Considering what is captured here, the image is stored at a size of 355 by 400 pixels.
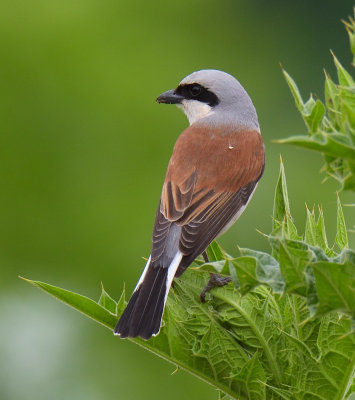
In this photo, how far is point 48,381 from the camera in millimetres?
5691

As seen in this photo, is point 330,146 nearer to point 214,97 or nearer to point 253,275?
point 253,275

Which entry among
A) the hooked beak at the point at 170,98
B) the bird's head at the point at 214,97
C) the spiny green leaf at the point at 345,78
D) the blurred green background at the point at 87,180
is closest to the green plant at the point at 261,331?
the spiny green leaf at the point at 345,78

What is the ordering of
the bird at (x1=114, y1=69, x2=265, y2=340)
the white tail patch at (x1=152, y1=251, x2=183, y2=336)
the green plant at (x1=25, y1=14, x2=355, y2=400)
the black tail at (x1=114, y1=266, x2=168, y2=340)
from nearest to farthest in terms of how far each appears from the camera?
the green plant at (x1=25, y1=14, x2=355, y2=400) → the black tail at (x1=114, y1=266, x2=168, y2=340) → the white tail patch at (x1=152, y1=251, x2=183, y2=336) → the bird at (x1=114, y1=69, x2=265, y2=340)

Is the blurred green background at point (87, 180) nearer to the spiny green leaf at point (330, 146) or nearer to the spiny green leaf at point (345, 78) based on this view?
the spiny green leaf at point (345, 78)

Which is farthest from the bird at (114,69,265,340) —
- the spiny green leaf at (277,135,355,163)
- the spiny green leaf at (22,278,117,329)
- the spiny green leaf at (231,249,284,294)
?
the spiny green leaf at (277,135,355,163)

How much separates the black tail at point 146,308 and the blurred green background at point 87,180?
101 inches

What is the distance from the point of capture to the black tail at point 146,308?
2328mm

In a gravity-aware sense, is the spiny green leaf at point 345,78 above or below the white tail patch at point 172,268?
above

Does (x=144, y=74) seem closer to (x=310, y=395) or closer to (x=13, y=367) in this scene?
(x=13, y=367)

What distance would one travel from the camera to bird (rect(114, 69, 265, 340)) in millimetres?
3188

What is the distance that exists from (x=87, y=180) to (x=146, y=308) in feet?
14.8

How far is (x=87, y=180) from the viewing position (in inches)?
283

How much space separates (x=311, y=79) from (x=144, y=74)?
1138 cm

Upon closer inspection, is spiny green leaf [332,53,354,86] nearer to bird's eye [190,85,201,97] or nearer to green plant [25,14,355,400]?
green plant [25,14,355,400]
